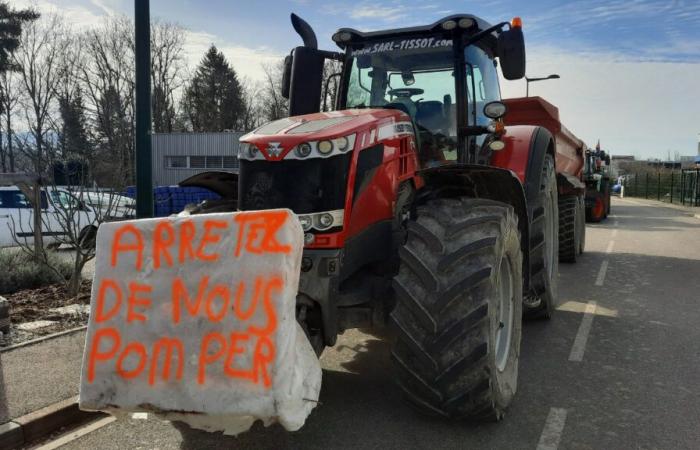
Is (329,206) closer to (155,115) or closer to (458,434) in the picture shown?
(458,434)

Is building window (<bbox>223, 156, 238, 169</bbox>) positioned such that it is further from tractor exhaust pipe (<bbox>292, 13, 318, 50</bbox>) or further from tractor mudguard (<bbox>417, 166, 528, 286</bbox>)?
tractor mudguard (<bbox>417, 166, 528, 286</bbox>)

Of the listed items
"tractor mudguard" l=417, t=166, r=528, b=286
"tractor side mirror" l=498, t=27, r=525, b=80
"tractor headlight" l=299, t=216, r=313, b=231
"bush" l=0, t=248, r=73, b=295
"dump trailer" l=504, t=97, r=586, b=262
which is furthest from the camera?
"dump trailer" l=504, t=97, r=586, b=262

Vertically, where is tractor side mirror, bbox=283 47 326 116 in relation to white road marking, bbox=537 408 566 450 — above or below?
above

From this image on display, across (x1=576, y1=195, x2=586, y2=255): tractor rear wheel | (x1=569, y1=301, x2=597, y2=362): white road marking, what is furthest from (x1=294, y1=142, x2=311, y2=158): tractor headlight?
(x1=576, y1=195, x2=586, y2=255): tractor rear wheel

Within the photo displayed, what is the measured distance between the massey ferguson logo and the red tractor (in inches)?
0.6

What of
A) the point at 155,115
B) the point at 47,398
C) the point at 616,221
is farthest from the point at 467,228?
the point at 155,115

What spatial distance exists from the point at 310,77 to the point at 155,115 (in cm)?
4729

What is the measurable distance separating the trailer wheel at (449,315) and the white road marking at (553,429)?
1.03 ft

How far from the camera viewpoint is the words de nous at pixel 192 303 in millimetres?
2770

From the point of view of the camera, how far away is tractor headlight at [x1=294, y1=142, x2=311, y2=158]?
11.9 ft

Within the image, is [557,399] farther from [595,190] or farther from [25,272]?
[595,190]

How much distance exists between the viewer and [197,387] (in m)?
2.77

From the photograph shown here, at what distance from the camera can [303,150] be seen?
3.64 meters

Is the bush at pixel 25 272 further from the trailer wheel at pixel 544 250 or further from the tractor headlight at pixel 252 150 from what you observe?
the trailer wheel at pixel 544 250
